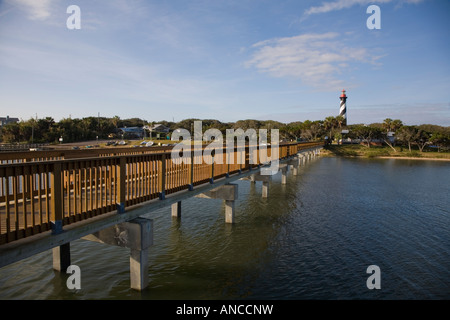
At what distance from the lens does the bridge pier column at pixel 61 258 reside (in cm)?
864

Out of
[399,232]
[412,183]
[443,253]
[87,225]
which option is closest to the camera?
[87,225]

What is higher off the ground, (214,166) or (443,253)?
(214,166)

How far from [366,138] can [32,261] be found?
286ft

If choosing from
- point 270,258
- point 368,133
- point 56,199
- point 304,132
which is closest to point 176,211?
point 270,258

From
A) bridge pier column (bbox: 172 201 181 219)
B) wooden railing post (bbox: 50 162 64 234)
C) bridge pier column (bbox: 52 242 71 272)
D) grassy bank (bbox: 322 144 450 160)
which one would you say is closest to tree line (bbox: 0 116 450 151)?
grassy bank (bbox: 322 144 450 160)

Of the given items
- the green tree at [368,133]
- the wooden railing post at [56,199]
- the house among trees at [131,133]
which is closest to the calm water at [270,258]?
the wooden railing post at [56,199]

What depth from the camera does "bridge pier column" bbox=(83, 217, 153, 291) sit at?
23.1 feet

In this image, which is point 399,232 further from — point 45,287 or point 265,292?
point 45,287

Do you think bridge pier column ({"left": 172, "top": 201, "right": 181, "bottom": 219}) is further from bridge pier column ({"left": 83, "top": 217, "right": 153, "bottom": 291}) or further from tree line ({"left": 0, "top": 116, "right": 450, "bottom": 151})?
tree line ({"left": 0, "top": 116, "right": 450, "bottom": 151})

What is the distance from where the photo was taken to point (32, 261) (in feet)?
30.5

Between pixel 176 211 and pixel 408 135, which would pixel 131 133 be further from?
pixel 176 211
